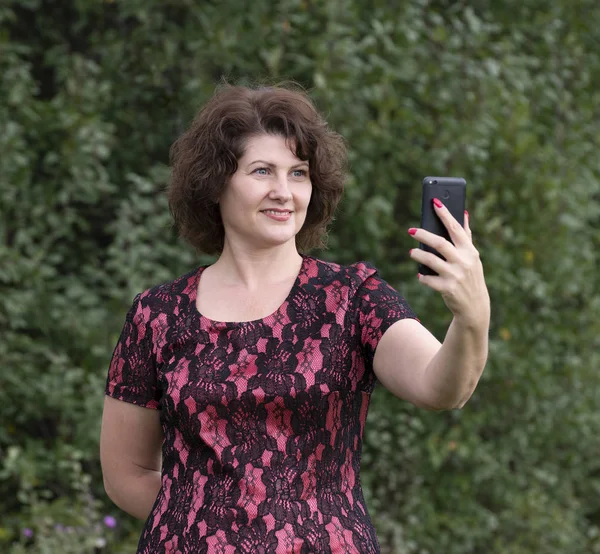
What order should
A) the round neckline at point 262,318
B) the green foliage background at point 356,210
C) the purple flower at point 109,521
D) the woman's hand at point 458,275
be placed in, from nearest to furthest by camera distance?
1. the woman's hand at point 458,275
2. the round neckline at point 262,318
3. the purple flower at point 109,521
4. the green foliage background at point 356,210

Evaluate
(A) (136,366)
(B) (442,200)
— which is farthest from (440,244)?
(A) (136,366)

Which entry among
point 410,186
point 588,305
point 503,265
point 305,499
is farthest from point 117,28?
point 305,499

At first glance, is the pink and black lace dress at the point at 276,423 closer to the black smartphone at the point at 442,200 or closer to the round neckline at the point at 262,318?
the round neckline at the point at 262,318

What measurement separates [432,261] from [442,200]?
174mm

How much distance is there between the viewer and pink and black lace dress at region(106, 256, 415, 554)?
219 cm

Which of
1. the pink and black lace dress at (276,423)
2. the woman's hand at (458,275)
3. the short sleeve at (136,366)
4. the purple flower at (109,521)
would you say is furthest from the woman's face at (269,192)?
the purple flower at (109,521)

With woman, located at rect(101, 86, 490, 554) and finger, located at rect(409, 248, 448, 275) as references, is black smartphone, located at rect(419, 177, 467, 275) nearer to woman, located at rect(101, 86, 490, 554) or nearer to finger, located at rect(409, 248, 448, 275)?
finger, located at rect(409, 248, 448, 275)

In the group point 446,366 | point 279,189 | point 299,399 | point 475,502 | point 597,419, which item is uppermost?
point 279,189

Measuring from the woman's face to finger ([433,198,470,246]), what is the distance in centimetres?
54

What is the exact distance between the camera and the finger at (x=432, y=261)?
5.81 ft

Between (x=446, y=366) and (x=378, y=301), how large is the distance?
0.35 m

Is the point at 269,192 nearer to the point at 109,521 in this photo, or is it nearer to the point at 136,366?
the point at 136,366

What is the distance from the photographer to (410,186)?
15.2 feet

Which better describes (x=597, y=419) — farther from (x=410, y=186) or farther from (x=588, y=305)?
(x=410, y=186)
